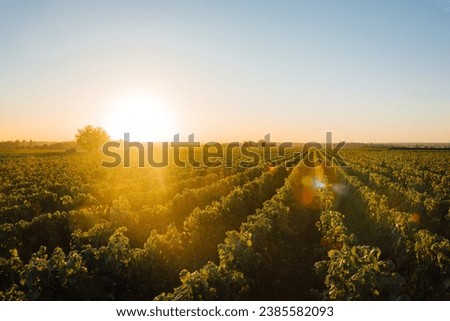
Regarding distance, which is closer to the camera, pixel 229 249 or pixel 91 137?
pixel 229 249

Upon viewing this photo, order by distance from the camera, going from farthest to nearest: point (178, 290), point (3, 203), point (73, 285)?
point (3, 203) → point (73, 285) → point (178, 290)

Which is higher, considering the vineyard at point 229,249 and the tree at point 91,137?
the tree at point 91,137

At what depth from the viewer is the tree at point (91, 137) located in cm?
9275

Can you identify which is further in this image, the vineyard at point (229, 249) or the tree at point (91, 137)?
the tree at point (91, 137)

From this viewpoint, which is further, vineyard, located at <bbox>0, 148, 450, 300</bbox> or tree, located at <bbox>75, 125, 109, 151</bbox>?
tree, located at <bbox>75, 125, 109, 151</bbox>

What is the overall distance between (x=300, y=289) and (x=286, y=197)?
7.93m

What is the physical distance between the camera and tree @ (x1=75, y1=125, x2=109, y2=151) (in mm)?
92750

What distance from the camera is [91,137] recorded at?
93062 millimetres

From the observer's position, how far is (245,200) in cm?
1777

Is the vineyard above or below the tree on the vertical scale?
below
